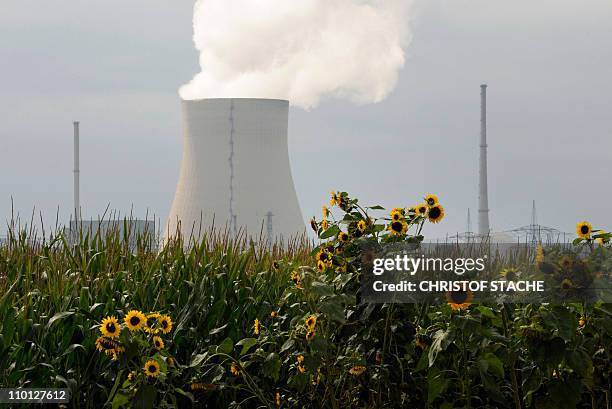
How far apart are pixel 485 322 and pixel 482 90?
2665cm

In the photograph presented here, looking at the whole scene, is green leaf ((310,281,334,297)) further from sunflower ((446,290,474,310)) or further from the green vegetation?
sunflower ((446,290,474,310))

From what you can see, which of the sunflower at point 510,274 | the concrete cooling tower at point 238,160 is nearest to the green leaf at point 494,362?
the sunflower at point 510,274

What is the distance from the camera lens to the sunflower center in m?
2.84

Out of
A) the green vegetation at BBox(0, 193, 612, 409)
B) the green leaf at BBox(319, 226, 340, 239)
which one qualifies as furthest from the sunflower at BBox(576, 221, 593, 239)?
the green leaf at BBox(319, 226, 340, 239)

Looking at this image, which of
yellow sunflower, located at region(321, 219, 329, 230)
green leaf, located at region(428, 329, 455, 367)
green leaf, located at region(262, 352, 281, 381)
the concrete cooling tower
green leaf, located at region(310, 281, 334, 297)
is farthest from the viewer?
the concrete cooling tower

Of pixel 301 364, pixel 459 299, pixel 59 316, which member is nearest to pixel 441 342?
pixel 459 299

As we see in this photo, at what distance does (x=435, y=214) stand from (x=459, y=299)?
1.67 ft

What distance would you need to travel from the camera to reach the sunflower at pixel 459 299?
2.83 meters

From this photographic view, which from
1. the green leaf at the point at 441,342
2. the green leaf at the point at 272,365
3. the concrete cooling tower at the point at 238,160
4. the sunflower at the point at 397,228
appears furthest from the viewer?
the concrete cooling tower at the point at 238,160

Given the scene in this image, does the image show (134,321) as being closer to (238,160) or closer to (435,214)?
(435,214)

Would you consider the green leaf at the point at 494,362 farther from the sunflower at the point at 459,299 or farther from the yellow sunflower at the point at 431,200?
the yellow sunflower at the point at 431,200

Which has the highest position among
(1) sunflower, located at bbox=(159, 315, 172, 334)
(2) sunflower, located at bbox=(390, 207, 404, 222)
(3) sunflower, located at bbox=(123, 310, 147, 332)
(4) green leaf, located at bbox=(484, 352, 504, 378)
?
(2) sunflower, located at bbox=(390, 207, 404, 222)

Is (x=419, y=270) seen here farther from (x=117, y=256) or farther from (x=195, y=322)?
(x=117, y=256)

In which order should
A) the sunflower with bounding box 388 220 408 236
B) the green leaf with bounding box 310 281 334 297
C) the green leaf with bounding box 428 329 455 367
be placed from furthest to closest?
the sunflower with bounding box 388 220 408 236, the green leaf with bounding box 310 281 334 297, the green leaf with bounding box 428 329 455 367
